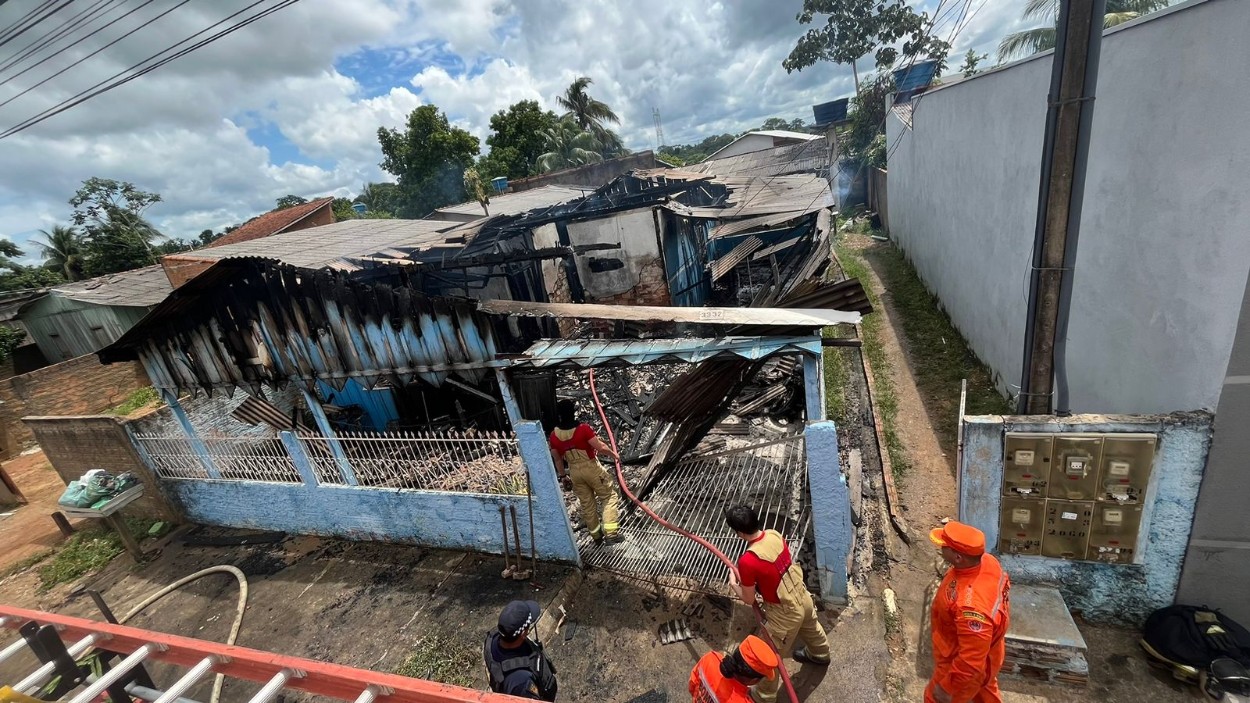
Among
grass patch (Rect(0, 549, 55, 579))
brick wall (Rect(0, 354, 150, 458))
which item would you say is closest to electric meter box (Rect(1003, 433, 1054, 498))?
grass patch (Rect(0, 549, 55, 579))

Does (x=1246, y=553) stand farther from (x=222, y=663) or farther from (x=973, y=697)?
(x=222, y=663)

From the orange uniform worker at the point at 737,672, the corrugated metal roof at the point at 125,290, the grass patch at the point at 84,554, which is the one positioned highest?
the corrugated metal roof at the point at 125,290

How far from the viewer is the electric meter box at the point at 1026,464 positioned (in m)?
3.65

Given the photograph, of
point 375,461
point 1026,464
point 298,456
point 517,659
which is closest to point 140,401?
point 298,456

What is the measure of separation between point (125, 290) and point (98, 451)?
42.0 feet

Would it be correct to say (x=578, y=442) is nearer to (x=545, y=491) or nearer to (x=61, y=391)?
(x=545, y=491)

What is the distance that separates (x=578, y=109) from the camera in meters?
34.0

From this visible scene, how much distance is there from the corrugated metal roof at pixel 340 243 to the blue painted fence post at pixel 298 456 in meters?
3.23

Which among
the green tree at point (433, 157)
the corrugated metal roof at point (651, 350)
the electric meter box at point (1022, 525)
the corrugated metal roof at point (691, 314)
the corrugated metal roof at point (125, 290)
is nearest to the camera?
the electric meter box at point (1022, 525)

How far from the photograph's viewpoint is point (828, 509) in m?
4.32

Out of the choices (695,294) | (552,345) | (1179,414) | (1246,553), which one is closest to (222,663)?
(552,345)

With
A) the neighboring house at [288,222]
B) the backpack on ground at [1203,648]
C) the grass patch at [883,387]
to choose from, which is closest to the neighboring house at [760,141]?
the grass patch at [883,387]

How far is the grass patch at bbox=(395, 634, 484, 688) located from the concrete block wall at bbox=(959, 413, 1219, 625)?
461 centimetres

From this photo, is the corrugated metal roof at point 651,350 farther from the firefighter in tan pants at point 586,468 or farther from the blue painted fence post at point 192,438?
the blue painted fence post at point 192,438
